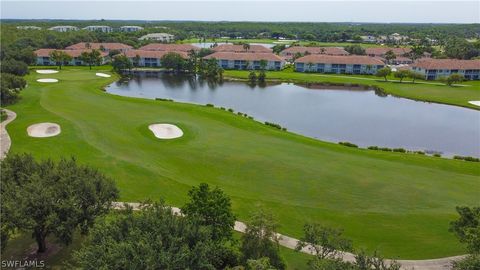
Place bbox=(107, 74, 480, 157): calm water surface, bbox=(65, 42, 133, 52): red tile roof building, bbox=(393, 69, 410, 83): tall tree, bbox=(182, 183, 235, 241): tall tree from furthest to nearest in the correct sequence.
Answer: bbox=(65, 42, 133, 52): red tile roof building
bbox=(393, 69, 410, 83): tall tree
bbox=(107, 74, 480, 157): calm water surface
bbox=(182, 183, 235, 241): tall tree

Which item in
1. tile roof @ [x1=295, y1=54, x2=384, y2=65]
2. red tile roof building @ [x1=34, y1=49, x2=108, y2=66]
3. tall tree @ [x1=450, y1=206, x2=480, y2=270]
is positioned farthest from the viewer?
red tile roof building @ [x1=34, y1=49, x2=108, y2=66]

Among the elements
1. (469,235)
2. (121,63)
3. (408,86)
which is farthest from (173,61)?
(469,235)

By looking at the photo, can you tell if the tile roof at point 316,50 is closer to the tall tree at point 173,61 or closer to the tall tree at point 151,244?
the tall tree at point 173,61

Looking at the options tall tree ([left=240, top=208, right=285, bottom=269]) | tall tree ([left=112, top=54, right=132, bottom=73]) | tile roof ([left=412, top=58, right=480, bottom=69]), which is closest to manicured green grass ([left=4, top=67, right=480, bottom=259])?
tall tree ([left=240, top=208, right=285, bottom=269])

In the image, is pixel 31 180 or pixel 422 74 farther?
pixel 422 74

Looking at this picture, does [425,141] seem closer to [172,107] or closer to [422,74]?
[172,107]

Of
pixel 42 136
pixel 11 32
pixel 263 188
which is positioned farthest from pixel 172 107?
pixel 11 32

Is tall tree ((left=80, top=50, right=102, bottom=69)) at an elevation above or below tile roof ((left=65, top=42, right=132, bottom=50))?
below

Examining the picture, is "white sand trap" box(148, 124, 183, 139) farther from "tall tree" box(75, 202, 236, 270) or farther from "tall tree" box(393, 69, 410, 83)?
"tall tree" box(393, 69, 410, 83)
